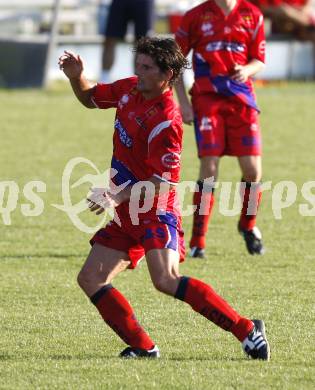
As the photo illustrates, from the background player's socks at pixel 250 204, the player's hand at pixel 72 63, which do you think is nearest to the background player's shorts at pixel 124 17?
the background player's socks at pixel 250 204

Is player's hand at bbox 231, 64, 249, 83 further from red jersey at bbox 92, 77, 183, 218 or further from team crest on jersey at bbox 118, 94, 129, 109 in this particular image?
team crest on jersey at bbox 118, 94, 129, 109

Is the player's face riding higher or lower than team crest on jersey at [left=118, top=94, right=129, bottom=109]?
higher

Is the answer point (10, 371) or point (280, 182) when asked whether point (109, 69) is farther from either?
point (10, 371)

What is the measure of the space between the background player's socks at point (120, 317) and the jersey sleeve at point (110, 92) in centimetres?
102

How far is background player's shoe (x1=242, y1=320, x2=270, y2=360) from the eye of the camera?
5879mm

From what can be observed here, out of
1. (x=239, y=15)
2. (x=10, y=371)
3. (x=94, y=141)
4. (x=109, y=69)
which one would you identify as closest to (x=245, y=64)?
(x=239, y=15)

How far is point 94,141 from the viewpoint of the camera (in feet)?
45.7

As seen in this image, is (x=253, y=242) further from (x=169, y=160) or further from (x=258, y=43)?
(x=169, y=160)

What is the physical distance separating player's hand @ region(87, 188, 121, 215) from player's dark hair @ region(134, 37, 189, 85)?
27.2 inches

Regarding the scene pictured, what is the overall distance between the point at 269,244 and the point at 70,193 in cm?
252

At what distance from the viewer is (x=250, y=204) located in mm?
8953

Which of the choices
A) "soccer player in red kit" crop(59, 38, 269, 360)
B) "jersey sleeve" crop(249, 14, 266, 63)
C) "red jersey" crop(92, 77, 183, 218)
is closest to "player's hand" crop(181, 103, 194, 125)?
"jersey sleeve" crop(249, 14, 266, 63)

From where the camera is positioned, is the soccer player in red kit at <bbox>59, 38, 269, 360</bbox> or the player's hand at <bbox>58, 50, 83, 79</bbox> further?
the player's hand at <bbox>58, 50, 83, 79</bbox>

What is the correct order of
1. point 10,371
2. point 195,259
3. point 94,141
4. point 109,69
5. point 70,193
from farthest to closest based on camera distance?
1. point 109,69
2. point 94,141
3. point 70,193
4. point 195,259
5. point 10,371
